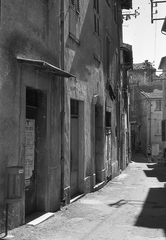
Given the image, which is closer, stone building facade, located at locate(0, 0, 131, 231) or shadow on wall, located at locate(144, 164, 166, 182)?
stone building facade, located at locate(0, 0, 131, 231)

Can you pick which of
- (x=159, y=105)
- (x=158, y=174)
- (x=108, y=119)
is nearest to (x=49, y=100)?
(x=108, y=119)

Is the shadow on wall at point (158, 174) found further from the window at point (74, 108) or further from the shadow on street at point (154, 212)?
the window at point (74, 108)

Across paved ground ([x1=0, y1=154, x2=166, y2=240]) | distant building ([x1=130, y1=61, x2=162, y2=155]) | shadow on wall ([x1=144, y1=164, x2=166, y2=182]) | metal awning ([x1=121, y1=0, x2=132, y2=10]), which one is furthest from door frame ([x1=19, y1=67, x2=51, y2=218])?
distant building ([x1=130, y1=61, x2=162, y2=155])

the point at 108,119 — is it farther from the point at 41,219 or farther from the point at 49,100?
the point at 41,219

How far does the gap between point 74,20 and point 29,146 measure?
4.06m

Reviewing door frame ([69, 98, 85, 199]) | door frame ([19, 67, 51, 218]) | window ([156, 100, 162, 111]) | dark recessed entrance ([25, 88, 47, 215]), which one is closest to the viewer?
door frame ([19, 67, 51, 218])

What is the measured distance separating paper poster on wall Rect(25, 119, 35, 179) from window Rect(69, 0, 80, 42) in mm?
3064

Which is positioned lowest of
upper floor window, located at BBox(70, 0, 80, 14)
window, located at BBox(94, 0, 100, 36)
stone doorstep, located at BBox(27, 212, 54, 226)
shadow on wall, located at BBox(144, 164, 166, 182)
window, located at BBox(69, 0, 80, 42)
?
shadow on wall, located at BBox(144, 164, 166, 182)

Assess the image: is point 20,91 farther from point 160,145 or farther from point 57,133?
point 160,145

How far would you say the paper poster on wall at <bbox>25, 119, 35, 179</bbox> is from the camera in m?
6.77

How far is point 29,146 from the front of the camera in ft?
22.6

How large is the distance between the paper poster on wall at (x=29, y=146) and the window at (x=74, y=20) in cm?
306

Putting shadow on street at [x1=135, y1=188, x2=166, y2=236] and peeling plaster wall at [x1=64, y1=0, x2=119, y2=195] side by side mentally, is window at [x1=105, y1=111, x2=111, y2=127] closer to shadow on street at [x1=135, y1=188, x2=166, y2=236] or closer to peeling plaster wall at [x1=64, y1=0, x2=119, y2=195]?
peeling plaster wall at [x1=64, y1=0, x2=119, y2=195]

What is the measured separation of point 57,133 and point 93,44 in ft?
15.5
